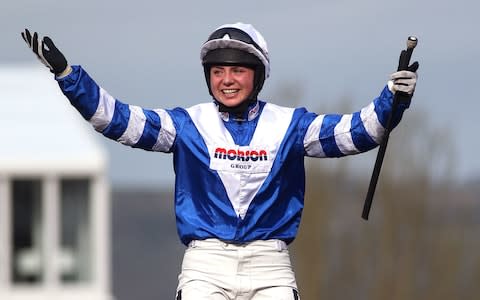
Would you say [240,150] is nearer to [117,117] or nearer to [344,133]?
[344,133]

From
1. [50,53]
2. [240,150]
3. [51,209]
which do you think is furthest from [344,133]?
[51,209]

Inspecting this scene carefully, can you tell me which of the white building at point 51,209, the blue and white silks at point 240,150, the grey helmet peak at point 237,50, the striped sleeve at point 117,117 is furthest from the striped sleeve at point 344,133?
the white building at point 51,209

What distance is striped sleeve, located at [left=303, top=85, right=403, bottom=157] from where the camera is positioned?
938 cm

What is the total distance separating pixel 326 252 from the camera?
1778 inches

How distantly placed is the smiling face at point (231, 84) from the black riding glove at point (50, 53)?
87 cm

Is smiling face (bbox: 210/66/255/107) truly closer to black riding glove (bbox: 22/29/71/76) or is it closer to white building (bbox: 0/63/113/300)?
black riding glove (bbox: 22/29/71/76)

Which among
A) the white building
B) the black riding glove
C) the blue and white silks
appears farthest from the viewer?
the white building

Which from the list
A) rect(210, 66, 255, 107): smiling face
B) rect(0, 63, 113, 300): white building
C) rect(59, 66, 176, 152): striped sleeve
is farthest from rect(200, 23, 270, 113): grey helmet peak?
rect(0, 63, 113, 300): white building

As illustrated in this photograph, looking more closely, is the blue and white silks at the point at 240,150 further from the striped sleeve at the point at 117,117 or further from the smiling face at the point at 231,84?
the smiling face at the point at 231,84

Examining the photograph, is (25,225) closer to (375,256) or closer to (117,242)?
(375,256)

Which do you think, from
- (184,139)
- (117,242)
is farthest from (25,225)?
(117,242)

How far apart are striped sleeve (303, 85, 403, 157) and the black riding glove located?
1.41 m

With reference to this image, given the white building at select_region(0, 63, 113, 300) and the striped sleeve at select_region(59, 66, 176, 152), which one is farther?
the white building at select_region(0, 63, 113, 300)

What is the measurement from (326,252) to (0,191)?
11.9m
